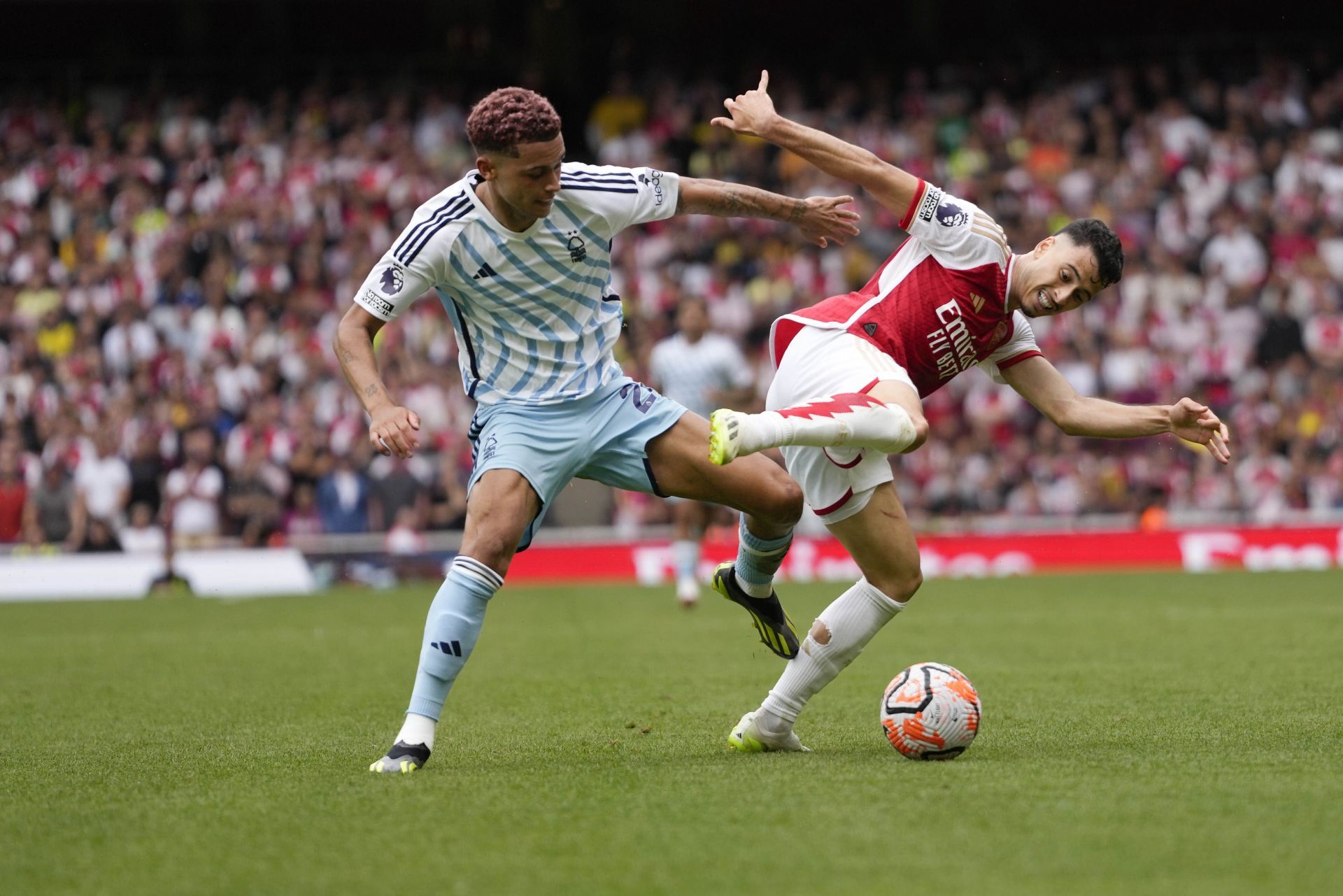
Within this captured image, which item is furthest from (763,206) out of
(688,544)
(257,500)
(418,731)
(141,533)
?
(141,533)

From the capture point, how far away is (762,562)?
19.9 feet

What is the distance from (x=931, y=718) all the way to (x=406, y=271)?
2410mm

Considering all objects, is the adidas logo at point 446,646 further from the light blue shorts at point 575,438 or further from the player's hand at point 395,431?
the player's hand at point 395,431

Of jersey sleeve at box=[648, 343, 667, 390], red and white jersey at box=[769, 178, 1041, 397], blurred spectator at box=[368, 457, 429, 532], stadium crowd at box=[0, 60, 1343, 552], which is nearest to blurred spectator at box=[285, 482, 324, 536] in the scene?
stadium crowd at box=[0, 60, 1343, 552]

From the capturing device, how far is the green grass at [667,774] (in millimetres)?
3674

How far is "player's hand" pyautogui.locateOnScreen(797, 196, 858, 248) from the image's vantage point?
596 cm

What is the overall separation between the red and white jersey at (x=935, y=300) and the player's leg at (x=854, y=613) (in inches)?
21.9

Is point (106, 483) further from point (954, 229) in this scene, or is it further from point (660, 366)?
point (954, 229)

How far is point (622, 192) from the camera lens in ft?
19.0

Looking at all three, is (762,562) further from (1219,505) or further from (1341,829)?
(1219,505)

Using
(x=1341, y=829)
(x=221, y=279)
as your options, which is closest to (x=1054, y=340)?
(x=221, y=279)

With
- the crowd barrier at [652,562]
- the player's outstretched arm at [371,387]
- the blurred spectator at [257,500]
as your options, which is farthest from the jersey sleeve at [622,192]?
the blurred spectator at [257,500]

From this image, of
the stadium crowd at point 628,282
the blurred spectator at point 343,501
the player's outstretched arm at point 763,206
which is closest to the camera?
the player's outstretched arm at point 763,206

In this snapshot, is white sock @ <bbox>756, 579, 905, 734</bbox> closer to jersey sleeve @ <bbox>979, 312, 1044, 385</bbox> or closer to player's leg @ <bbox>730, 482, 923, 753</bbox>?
player's leg @ <bbox>730, 482, 923, 753</bbox>
